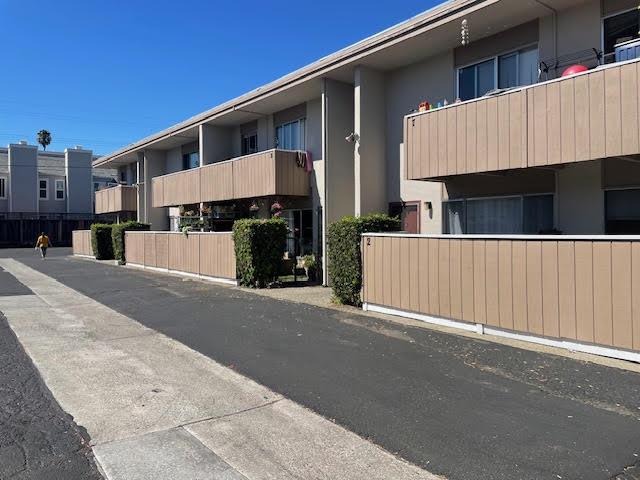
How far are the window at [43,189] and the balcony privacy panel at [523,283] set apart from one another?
162ft

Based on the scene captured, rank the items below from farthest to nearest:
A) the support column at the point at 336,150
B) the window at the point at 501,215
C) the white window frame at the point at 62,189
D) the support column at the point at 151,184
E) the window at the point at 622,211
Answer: the white window frame at the point at 62,189
the support column at the point at 151,184
the support column at the point at 336,150
the window at the point at 501,215
the window at the point at 622,211

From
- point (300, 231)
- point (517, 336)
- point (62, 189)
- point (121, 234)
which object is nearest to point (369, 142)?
point (300, 231)

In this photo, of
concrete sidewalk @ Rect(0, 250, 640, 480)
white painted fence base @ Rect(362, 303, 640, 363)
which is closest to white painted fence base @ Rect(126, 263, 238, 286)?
concrete sidewalk @ Rect(0, 250, 640, 480)

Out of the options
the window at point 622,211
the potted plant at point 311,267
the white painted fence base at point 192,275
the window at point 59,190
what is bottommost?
the white painted fence base at point 192,275

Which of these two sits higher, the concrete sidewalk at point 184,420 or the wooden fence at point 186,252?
the wooden fence at point 186,252

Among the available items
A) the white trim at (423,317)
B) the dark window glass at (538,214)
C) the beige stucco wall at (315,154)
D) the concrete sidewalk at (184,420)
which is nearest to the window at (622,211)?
the dark window glass at (538,214)

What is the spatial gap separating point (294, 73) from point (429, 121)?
6494mm

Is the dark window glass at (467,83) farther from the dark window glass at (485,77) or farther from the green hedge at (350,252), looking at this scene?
the green hedge at (350,252)

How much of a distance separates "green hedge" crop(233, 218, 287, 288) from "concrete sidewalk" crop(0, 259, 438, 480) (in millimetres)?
6866

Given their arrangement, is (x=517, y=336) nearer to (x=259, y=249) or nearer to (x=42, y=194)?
(x=259, y=249)

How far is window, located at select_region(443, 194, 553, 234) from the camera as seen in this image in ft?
36.1

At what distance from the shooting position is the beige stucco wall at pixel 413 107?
13328 mm

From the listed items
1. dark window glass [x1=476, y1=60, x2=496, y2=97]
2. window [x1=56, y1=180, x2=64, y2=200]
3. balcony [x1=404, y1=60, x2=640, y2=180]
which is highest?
window [x1=56, y1=180, x2=64, y2=200]

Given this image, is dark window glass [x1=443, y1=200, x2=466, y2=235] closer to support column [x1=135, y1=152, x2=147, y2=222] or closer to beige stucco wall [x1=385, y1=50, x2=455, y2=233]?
beige stucco wall [x1=385, y1=50, x2=455, y2=233]
